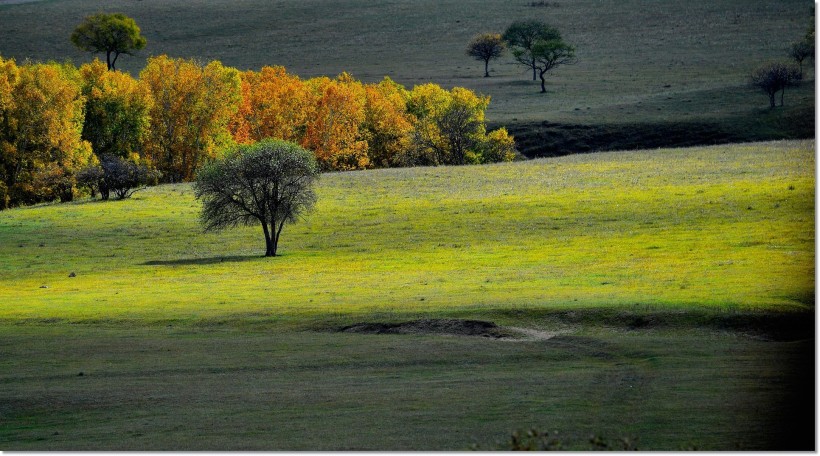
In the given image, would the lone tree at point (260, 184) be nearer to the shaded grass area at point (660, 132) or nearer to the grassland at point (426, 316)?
the grassland at point (426, 316)

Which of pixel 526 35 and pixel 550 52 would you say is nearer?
pixel 550 52

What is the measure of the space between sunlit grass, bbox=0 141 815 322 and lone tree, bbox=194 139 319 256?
2.11 m

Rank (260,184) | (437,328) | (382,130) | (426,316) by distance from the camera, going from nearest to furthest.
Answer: (437,328), (426,316), (260,184), (382,130)

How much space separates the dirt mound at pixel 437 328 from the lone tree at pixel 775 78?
76.6 m

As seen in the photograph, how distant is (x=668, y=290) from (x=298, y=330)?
39.6 feet

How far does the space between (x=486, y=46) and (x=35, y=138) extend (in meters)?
78.8

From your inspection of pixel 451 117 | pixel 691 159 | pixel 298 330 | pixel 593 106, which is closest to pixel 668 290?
pixel 298 330

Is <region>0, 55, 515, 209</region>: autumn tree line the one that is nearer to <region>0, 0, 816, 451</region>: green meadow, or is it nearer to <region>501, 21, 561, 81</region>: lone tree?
<region>0, 0, 816, 451</region>: green meadow

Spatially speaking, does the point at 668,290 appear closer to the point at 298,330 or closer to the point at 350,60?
the point at 298,330

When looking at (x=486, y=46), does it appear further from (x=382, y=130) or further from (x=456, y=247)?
(x=456, y=247)

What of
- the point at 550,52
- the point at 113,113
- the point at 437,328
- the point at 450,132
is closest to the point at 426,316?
the point at 437,328

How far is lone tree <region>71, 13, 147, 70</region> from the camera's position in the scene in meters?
127

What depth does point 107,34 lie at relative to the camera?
422 ft

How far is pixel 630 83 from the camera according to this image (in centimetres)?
12688
